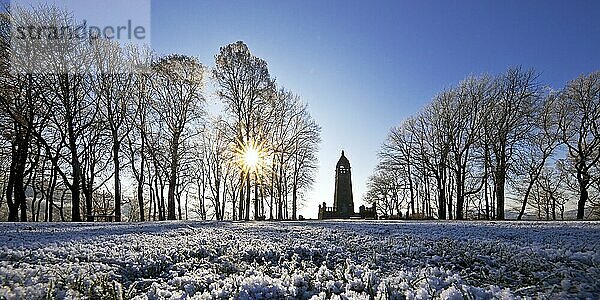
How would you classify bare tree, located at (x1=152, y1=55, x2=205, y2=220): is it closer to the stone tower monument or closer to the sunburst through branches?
the sunburst through branches

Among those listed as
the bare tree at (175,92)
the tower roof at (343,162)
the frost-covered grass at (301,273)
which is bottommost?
the frost-covered grass at (301,273)

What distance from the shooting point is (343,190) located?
34938 millimetres

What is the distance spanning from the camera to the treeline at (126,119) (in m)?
19.4

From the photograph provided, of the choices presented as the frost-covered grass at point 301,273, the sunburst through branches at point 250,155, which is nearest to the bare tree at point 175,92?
the sunburst through branches at point 250,155

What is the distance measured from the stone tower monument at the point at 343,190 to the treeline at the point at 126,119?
6623 millimetres

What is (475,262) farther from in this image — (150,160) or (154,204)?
(154,204)

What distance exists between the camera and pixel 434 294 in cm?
220

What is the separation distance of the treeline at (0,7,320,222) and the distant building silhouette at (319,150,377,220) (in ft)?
19.8

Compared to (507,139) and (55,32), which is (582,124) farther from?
(55,32)

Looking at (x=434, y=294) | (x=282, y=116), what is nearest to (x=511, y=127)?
(x=282, y=116)

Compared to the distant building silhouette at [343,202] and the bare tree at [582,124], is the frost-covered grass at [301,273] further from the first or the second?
the distant building silhouette at [343,202]

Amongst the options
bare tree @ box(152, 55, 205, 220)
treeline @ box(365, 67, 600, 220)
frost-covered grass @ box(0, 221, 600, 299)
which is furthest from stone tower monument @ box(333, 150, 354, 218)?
frost-covered grass @ box(0, 221, 600, 299)

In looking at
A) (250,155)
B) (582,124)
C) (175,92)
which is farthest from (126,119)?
(582,124)

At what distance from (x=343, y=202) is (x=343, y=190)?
1261mm
